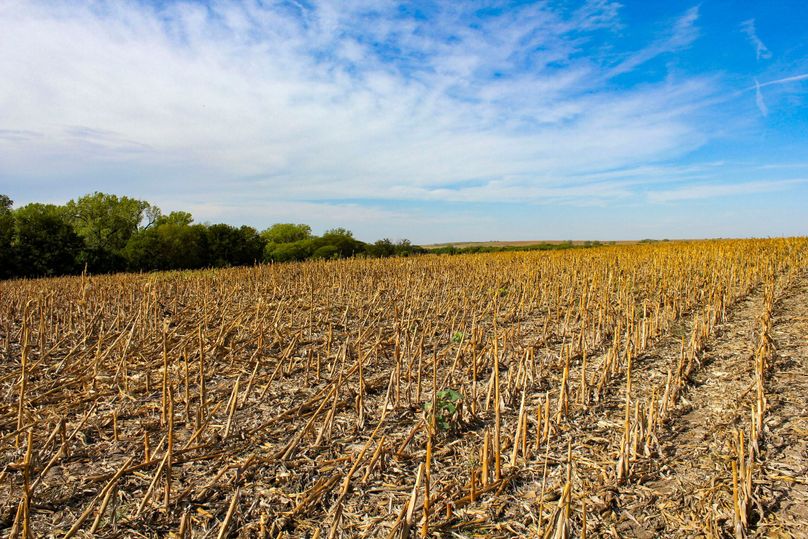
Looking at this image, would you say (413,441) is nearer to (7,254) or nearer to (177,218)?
(7,254)

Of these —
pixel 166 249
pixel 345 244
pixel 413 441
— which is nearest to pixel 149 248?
pixel 166 249

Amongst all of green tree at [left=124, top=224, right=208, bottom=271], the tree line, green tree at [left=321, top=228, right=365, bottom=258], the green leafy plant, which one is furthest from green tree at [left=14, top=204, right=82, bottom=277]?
the green leafy plant

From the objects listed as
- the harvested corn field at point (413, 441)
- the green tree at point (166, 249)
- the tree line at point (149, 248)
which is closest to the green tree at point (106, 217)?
the tree line at point (149, 248)

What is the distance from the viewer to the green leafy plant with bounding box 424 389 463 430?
13.1ft

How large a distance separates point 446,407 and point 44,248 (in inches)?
1109

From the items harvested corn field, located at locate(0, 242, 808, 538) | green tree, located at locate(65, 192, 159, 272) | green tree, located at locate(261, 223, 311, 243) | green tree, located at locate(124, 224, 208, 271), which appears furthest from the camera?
green tree, located at locate(261, 223, 311, 243)

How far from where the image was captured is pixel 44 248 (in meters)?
24.5

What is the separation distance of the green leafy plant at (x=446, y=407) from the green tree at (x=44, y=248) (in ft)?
89.6

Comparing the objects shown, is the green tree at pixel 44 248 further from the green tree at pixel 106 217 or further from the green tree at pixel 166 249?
the green tree at pixel 106 217

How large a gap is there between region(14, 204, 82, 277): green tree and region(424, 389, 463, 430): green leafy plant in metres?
27.3

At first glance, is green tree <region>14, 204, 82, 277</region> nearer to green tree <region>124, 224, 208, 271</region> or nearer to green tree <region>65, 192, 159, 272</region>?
green tree <region>124, 224, 208, 271</region>

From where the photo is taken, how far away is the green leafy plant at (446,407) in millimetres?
3990

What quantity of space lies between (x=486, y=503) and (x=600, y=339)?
15.4 ft

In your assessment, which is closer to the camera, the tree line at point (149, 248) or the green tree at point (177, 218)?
the tree line at point (149, 248)
